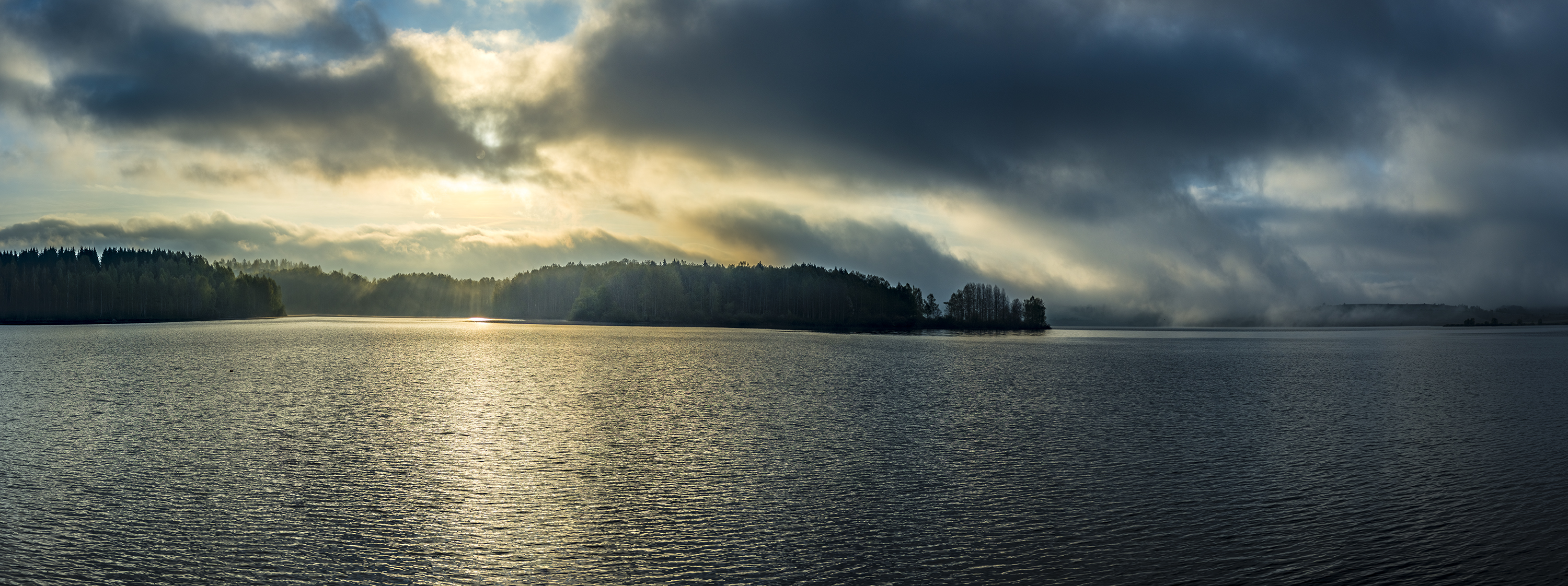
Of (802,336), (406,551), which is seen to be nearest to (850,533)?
(406,551)

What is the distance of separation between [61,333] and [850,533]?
154 meters

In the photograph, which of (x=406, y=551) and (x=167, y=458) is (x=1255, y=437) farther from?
(x=167, y=458)

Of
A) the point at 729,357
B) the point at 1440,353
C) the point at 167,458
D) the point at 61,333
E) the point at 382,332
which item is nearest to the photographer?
the point at 167,458

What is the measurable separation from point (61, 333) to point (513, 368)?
109872 millimetres

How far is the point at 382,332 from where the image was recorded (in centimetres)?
14000

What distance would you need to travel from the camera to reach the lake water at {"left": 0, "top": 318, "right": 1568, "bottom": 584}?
48.6ft

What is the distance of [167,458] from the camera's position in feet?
77.5

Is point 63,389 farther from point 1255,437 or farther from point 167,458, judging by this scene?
point 1255,437

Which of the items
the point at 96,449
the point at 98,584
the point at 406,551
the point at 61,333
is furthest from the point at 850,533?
the point at 61,333

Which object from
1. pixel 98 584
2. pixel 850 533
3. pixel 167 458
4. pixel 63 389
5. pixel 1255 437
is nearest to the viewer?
pixel 98 584

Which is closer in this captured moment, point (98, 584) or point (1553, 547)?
point (98, 584)

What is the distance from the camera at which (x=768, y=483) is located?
70.5 feet

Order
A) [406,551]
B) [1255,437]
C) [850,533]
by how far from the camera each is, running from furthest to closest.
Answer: [1255,437], [850,533], [406,551]

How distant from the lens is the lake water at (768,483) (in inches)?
584
